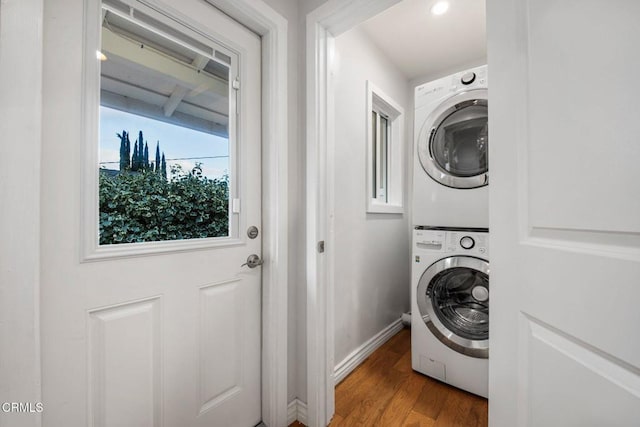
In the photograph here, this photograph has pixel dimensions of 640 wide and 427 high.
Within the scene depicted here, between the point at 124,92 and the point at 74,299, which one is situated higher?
the point at 124,92

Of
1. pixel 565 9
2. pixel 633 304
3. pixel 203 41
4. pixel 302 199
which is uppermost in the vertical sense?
pixel 203 41

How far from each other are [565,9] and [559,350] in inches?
26.1

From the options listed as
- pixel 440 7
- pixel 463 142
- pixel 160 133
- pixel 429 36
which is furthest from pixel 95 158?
pixel 429 36

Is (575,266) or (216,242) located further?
(216,242)

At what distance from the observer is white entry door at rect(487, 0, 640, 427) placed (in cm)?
40

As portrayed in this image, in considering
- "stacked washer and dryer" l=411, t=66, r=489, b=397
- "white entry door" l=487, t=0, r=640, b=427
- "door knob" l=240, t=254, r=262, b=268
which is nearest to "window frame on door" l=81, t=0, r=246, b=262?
"door knob" l=240, t=254, r=262, b=268

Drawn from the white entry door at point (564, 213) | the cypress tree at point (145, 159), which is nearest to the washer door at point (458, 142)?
the white entry door at point (564, 213)

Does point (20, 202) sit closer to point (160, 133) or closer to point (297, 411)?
point (160, 133)

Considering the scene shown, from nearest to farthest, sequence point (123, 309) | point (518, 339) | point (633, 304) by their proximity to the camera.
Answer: point (633, 304)
point (518, 339)
point (123, 309)

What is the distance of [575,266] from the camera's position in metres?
0.48

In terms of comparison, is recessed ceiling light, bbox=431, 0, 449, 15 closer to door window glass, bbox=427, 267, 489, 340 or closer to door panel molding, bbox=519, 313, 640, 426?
door window glass, bbox=427, 267, 489, 340

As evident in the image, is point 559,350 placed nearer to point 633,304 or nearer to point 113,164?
point 633,304

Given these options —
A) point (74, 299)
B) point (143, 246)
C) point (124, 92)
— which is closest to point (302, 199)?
point (143, 246)

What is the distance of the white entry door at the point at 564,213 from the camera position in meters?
0.40
